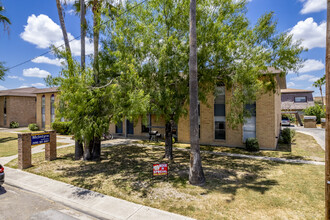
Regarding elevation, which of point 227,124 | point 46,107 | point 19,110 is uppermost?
point 46,107

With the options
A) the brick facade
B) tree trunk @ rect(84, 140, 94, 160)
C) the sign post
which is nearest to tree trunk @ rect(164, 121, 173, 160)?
tree trunk @ rect(84, 140, 94, 160)

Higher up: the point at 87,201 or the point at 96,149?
the point at 96,149

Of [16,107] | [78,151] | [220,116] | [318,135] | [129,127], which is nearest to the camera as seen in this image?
[78,151]

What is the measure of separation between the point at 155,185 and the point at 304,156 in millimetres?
11200

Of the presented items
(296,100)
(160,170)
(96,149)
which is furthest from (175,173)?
(296,100)

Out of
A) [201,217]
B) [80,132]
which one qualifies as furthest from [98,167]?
[201,217]

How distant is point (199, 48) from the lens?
10.5 m

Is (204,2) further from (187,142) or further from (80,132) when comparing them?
(187,142)

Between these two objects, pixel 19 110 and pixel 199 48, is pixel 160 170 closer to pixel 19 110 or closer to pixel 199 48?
pixel 199 48

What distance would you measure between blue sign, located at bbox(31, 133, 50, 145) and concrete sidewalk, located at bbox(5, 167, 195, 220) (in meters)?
2.32

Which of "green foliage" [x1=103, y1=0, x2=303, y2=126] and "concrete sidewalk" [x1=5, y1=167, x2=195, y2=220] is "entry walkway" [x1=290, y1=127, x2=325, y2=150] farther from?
"concrete sidewalk" [x1=5, y1=167, x2=195, y2=220]

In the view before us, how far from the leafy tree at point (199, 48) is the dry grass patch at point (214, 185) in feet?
10.3

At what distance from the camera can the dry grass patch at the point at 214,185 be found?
586 cm

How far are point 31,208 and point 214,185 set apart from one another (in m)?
6.78
